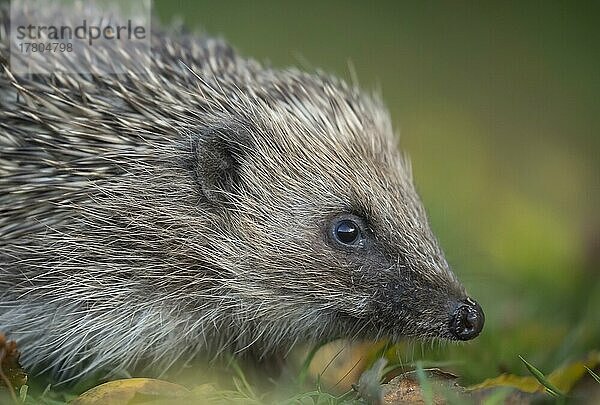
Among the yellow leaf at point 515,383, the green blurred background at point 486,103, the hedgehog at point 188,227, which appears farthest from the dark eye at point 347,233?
the green blurred background at point 486,103

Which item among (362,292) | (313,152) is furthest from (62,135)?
(362,292)

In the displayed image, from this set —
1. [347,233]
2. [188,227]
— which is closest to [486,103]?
[347,233]


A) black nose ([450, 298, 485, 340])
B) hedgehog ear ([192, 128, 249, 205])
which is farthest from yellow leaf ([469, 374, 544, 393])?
hedgehog ear ([192, 128, 249, 205])

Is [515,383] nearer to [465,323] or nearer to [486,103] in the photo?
[465,323]

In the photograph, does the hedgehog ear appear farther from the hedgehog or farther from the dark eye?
the dark eye

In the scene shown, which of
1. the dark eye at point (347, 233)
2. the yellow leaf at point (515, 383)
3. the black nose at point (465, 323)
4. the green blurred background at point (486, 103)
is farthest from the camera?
the green blurred background at point (486, 103)

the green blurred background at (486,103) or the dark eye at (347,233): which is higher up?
the green blurred background at (486,103)

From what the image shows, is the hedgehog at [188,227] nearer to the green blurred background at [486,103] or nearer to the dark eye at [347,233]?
the dark eye at [347,233]

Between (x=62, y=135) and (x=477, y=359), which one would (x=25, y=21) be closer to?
(x=62, y=135)
